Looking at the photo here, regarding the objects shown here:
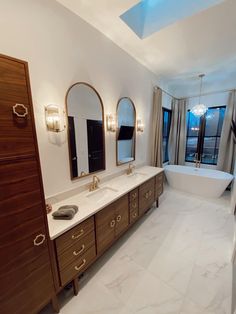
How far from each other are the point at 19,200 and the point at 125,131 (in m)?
2.03

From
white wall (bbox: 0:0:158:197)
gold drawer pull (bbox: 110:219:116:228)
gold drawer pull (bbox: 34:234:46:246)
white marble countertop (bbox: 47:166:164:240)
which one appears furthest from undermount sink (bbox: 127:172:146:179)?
gold drawer pull (bbox: 34:234:46:246)

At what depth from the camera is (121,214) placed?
1941 millimetres

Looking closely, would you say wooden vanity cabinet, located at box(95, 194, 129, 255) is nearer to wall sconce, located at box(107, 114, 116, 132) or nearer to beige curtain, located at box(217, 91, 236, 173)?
wall sconce, located at box(107, 114, 116, 132)

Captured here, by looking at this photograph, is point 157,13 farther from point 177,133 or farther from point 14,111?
point 177,133

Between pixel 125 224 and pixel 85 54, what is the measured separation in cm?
231

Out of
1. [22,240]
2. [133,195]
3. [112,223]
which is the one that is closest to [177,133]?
[133,195]

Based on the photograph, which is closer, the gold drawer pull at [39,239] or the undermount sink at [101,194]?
the gold drawer pull at [39,239]

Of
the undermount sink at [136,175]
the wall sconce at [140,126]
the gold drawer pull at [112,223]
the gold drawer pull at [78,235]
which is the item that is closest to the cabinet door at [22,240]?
the gold drawer pull at [78,235]

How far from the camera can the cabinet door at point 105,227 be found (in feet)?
5.21

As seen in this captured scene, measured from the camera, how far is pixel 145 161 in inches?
135

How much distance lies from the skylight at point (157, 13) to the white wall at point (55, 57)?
1.32ft

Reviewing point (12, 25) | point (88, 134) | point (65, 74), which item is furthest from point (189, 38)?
point (12, 25)

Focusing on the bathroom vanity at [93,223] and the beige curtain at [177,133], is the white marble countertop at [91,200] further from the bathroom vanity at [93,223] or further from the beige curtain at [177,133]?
the beige curtain at [177,133]

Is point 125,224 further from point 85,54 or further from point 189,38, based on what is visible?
point 189,38
